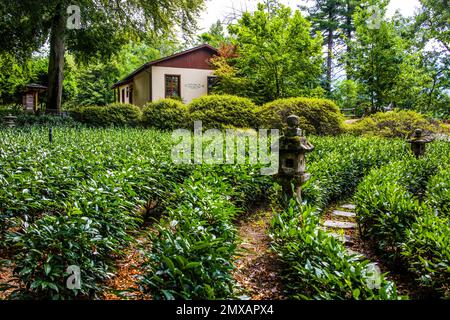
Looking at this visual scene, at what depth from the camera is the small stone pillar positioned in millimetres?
4567

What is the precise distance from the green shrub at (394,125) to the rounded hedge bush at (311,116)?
863 millimetres

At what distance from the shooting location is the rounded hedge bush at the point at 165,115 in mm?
15211

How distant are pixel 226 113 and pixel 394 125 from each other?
641cm

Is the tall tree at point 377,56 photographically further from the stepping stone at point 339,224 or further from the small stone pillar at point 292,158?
the small stone pillar at point 292,158

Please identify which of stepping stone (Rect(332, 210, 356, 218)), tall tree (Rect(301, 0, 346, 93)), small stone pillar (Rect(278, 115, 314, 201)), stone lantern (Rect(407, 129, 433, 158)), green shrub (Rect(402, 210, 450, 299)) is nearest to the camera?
green shrub (Rect(402, 210, 450, 299))

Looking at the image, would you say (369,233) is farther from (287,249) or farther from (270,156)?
(270,156)

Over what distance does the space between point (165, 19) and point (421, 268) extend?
1765cm

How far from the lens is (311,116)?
12672 mm

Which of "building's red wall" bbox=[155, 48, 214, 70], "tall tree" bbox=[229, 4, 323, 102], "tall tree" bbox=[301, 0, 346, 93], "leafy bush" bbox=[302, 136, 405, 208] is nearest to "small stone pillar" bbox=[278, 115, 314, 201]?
"leafy bush" bbox=[302, 136, 405, 208]

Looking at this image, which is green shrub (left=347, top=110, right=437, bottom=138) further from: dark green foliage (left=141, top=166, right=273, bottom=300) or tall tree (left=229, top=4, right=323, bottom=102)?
dark green foliage (left=141, top=166, right=273, bottom=300)

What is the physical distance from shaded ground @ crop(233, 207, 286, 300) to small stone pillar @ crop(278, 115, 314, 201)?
2.59ft

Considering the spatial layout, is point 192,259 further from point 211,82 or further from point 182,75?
point 211,82

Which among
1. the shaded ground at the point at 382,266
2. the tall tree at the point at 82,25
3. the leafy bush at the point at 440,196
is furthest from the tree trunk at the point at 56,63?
the leafy bush at the point at 440,196

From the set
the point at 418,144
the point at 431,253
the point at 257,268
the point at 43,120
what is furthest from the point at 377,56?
the point at 43,120
